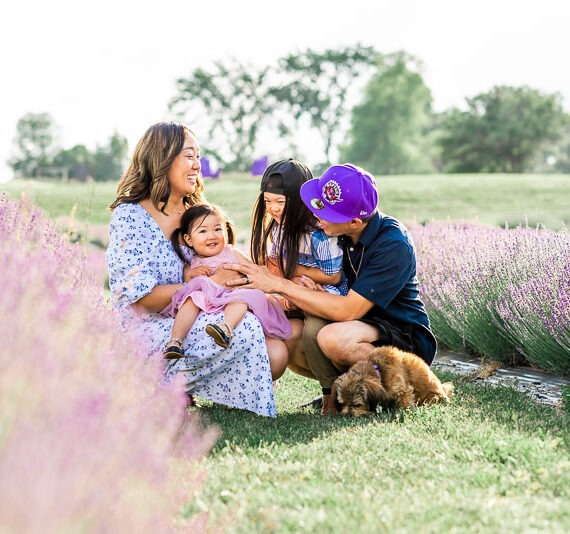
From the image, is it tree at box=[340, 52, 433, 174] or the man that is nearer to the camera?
the man

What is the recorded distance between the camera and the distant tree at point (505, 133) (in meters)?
51.6

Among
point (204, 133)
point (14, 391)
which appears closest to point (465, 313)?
point (14, 391)

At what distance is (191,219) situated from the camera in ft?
16.2

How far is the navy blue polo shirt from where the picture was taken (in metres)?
4.55

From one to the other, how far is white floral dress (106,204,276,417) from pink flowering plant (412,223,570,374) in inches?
76.5

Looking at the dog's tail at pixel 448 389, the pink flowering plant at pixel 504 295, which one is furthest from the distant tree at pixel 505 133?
the dog's tail at pixel 448 389

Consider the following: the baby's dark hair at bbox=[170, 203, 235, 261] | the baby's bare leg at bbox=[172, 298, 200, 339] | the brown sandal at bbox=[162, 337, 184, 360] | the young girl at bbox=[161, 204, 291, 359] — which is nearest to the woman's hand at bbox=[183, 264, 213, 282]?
the young girl at bbox=[161, 204, 291, 359]

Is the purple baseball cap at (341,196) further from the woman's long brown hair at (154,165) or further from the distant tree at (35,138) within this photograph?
the distant tree at (35,138)

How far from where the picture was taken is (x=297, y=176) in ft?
16.0

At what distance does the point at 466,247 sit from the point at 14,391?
5.79m

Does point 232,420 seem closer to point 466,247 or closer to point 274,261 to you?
point 274,261

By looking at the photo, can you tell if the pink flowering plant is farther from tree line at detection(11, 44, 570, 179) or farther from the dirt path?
tree line at detection(11, 44, 570, 179)

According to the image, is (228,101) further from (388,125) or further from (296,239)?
(296,239)

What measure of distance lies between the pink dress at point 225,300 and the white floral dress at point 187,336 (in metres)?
0.07
